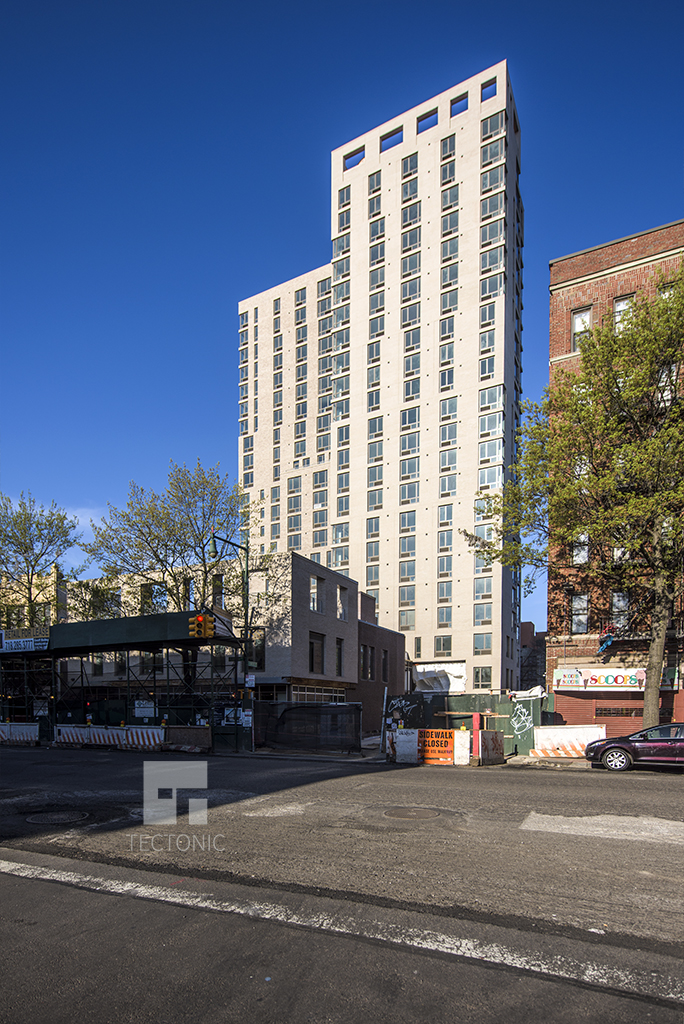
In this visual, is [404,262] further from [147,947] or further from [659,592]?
[147,947]

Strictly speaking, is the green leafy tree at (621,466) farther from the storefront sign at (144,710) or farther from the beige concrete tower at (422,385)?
the beige concrete tower at (422,385)

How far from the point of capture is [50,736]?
32.0 meters

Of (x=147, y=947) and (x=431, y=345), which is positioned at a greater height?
(x=431, y=345)

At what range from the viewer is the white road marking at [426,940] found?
4914 mm

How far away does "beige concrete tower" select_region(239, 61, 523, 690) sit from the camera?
202 ft

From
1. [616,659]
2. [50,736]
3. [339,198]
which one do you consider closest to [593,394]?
[616,659]

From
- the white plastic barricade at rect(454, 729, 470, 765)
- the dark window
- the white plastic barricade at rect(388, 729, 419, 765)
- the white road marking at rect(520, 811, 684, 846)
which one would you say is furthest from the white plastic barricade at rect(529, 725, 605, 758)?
the dark window

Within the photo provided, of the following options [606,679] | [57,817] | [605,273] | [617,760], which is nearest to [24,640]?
[57,817]

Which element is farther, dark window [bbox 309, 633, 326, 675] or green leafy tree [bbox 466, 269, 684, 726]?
dark window [bbox 309, 633, 326, 675]

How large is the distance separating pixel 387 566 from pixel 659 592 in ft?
132

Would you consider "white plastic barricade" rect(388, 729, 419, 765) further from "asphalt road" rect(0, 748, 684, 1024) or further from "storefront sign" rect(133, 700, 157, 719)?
"storefront sign" rect(133, 700, 157, 719)

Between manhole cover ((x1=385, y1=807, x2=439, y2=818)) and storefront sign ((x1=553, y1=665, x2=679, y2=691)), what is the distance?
21208 millimetres

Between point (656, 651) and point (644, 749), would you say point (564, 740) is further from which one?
point (656, 651)

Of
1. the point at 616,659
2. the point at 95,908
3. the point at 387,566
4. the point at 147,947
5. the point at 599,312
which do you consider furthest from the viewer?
the point at 387,566
